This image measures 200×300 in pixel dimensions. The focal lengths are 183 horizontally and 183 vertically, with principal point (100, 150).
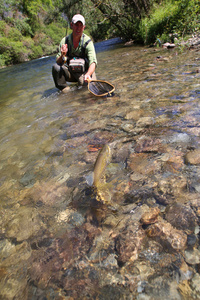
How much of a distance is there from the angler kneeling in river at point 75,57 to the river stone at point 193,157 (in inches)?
133

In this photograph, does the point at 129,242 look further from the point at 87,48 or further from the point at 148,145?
the point at 87,48

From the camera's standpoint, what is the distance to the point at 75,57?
5.17 metres

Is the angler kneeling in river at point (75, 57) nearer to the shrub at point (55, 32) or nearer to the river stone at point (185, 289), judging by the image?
the river stone at point (185, 289)

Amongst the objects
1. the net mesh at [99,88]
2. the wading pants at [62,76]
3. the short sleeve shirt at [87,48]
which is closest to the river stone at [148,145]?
the net mesh at [99,88]

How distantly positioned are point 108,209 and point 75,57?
4.80 m

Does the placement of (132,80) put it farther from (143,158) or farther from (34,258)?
(34,258)

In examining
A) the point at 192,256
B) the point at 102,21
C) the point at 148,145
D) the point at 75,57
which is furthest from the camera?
the point at 102,21

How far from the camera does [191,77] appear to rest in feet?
14.0

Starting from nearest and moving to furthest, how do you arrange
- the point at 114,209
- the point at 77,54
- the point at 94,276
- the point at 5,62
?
the point at 94,276 < the point at 114,209 < the point at 77,54 < the point at 5,62

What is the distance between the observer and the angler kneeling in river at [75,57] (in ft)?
15.1

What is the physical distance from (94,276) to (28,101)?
537 centimetres

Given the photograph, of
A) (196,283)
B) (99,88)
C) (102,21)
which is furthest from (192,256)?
(102,21)

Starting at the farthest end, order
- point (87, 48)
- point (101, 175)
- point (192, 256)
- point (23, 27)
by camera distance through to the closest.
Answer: point (23, 27)
point (87, 48)
point (101, 175)
point (192, 256)

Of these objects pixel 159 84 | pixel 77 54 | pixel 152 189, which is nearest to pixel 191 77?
pixel 159 84
